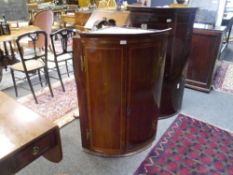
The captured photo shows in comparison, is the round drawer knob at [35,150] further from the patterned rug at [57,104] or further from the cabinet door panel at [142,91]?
the patterned rug at [57,104]

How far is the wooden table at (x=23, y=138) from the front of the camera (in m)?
0.84

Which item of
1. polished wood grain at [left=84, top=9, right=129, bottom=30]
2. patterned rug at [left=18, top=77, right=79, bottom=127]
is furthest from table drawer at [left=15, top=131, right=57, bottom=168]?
polished wood grain at [left=84, top=9, right=129, bottom=30]

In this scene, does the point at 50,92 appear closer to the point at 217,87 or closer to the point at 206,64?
the point at 206,64

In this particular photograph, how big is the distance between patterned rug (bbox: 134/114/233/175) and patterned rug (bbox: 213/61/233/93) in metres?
1.22

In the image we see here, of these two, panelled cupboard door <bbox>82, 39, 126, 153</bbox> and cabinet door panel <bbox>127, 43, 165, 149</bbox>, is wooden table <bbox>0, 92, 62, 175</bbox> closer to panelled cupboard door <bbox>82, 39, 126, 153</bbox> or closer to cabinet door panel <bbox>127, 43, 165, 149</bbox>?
panelled cupboard door <bbox>82, 39, 126, 153</bbox>

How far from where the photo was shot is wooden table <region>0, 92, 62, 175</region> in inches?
→ 33.0

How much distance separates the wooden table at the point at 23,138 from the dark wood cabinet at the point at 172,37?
151 centimetres

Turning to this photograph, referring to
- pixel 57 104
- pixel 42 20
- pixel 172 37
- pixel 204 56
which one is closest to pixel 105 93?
pixel 172 37

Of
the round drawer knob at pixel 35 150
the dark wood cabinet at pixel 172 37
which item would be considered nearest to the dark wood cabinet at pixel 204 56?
the dark wood cabinet at pixel 172 37

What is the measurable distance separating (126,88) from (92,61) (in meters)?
0.35

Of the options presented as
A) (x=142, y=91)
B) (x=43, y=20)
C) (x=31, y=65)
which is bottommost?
(x=31, y=65)

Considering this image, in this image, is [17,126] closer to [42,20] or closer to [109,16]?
[109,16]

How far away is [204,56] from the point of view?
3.06 metres

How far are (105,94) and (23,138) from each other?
0.85 meters
